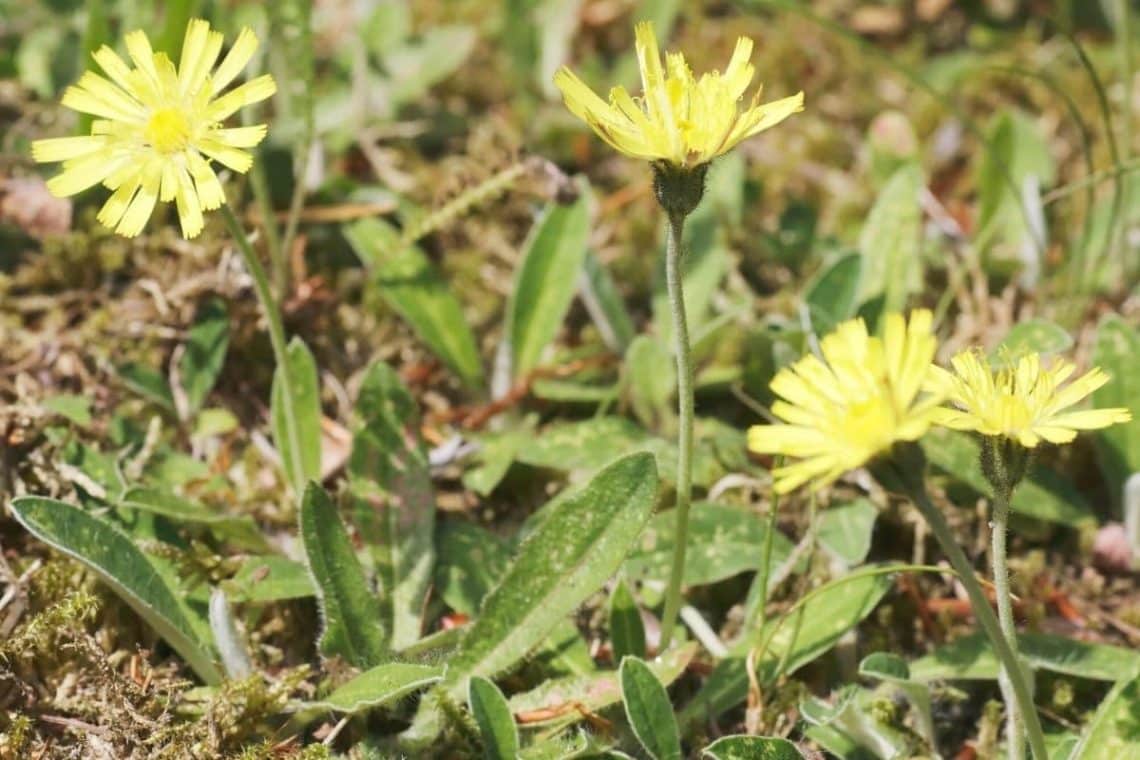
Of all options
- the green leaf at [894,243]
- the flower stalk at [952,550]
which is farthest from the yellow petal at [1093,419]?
the green leaf at [894,243]

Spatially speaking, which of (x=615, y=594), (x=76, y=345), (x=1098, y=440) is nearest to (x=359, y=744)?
(x=615, y=594)

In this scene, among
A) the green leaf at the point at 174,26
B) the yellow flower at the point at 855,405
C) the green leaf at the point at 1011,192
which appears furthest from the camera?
the green leaf at the point at 1011,192

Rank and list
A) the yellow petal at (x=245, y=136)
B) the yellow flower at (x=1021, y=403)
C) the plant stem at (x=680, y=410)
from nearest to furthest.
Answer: the yellow flower at (x=1021, y=403), the plant stem at (x=680, y=410), the yellow petal at (x=245, y=136)

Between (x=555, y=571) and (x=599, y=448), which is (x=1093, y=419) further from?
(x=599, y=448)

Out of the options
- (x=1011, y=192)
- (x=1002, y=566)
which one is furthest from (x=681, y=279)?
(x=1011, y=192)

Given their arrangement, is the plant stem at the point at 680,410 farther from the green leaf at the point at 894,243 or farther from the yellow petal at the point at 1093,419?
the green leaf at the point at 894,243

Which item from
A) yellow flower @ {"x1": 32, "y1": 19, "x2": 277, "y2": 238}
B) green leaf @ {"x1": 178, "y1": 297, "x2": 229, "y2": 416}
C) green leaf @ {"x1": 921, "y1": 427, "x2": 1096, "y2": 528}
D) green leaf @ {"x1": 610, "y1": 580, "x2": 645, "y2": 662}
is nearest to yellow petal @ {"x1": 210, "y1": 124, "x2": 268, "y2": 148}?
yellow flower @ {"x1": 32, "y1": 19, "x2": 277, "y2": 238}
